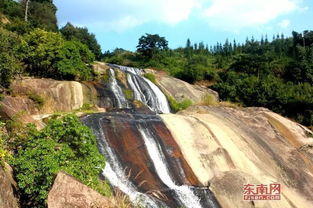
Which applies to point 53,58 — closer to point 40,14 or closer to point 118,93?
point 118,93

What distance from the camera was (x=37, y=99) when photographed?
23.2m

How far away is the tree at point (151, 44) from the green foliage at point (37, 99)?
34.7 metres

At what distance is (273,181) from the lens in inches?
738

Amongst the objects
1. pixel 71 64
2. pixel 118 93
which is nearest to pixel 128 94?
pixel 118 93

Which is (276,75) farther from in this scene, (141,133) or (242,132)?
(141,133)

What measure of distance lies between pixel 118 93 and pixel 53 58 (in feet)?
16.8

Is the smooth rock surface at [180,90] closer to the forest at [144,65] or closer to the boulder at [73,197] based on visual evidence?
the forest at [144,65]

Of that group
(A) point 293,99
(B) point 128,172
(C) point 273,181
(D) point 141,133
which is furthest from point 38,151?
(A) point 293,99

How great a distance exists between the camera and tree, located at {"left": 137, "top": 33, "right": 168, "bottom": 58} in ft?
187

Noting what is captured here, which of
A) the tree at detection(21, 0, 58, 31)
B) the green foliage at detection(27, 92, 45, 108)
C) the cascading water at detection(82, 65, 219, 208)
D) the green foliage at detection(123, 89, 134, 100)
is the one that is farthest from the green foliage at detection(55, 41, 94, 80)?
the tree at detection(21, 0, 58, 31)

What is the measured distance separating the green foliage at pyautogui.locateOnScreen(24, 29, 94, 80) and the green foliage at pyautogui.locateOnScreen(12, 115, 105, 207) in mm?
17400

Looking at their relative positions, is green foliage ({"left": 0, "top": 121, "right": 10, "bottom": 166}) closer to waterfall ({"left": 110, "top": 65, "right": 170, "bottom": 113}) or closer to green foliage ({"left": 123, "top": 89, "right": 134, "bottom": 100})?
green foliage ({"left": 123, "top": 89, "right": 134, "bottom": 100})

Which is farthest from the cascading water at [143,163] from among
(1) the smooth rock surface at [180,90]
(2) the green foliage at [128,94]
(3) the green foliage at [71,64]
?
(1) the smooth rock surface at [180,90]

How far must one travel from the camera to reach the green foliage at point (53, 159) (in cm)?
1027
